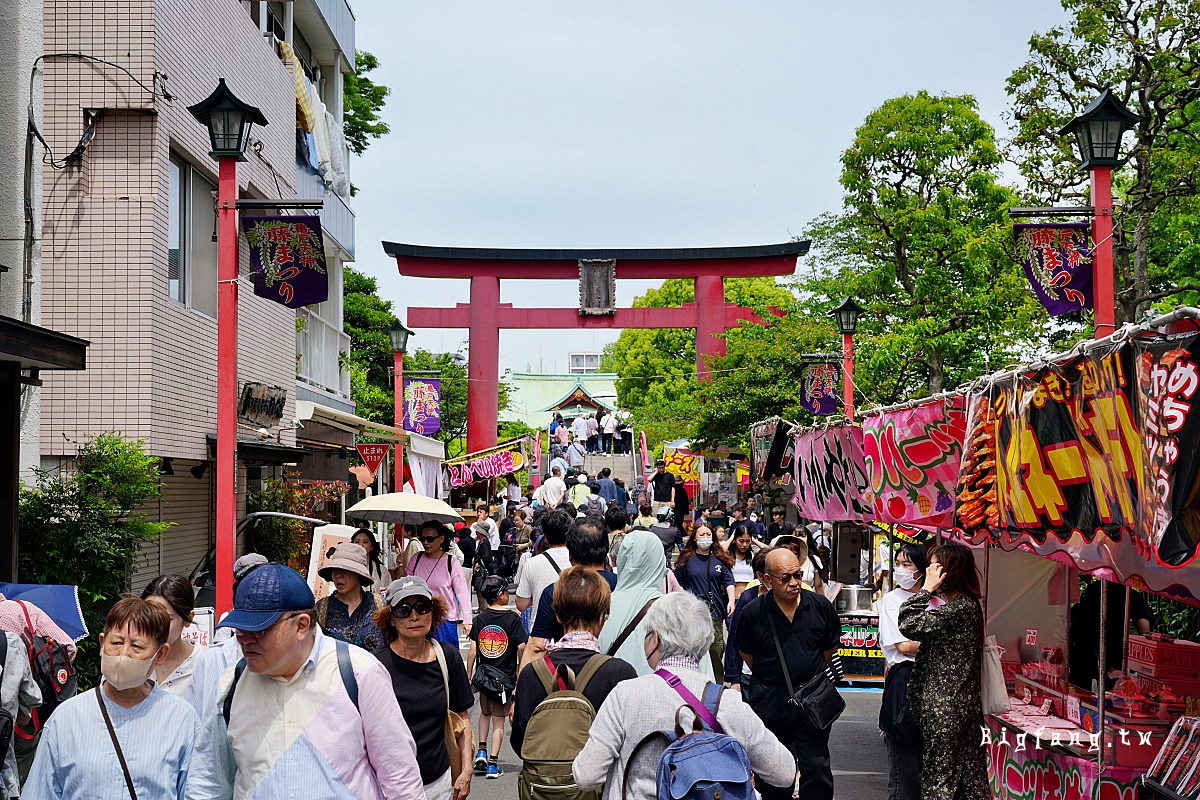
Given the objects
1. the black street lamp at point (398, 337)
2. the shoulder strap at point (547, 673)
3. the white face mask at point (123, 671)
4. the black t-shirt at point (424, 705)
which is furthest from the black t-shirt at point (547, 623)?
the black street lamp at point (398, 337)

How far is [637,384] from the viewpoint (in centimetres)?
6456

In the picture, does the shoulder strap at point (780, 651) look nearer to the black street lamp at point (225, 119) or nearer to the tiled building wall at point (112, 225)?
the black street lamp at point (225, 119)

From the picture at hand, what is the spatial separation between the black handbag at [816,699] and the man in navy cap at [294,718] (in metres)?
2.99

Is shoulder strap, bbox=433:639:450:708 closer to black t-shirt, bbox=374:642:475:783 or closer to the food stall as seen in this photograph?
black t-shirt, bbox=374:642:475:783

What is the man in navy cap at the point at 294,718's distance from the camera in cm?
364

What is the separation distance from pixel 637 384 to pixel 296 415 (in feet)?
157

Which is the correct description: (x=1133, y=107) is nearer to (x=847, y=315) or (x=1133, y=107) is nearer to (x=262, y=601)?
(x=847, y=315)

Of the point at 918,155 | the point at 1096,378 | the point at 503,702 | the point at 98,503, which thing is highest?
the point at 918,155

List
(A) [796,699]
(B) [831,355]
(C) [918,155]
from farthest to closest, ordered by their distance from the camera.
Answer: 1. (C) [918,155]
2. (B) [831,355]
3. (A) [796,699]

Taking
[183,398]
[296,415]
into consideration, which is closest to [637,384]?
[296,415]

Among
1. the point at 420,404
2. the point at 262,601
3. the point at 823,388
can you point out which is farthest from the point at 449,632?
the point at 420,404

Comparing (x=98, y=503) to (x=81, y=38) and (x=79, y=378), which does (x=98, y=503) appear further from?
(x=81, y=38)

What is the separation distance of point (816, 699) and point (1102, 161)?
222 inches

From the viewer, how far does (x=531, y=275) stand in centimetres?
3903
